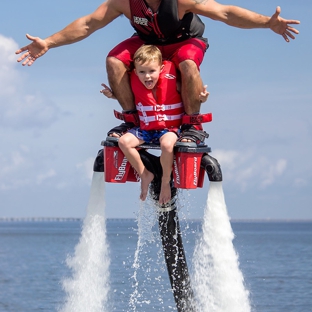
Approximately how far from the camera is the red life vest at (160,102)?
35.8 feet

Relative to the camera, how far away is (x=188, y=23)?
1097cm

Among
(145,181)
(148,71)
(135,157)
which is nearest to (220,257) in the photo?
(145,181)

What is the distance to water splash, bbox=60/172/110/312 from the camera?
11.2m

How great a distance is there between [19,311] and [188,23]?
1770cm

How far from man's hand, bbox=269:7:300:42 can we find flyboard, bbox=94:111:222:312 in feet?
5.59

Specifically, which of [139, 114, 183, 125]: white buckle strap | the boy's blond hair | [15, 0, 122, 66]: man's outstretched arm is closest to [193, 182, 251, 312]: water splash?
[139, 114, 183, 125]: white buckle strap

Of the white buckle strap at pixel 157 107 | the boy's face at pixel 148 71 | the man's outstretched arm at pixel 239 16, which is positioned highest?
the man's outstretched arm at pixel 239 16

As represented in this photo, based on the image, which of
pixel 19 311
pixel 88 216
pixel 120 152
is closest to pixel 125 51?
pixel 120 152

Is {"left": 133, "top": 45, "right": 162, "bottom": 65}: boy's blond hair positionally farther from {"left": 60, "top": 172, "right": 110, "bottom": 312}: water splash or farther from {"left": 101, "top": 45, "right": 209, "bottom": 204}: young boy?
{"left": 60, "top": 172, "right": 110, "bottom": 312}: water splash

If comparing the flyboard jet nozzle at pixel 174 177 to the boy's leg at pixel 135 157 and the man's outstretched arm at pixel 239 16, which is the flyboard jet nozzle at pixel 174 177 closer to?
the boy's leg at pixel 135 157

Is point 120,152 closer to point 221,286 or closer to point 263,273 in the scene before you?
point 221,286

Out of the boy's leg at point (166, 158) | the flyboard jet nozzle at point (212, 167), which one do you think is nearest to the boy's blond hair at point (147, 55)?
the boy's leg at point (166, 158)

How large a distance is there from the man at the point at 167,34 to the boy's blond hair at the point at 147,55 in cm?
28

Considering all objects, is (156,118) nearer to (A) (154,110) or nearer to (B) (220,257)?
(A) (154,110)
